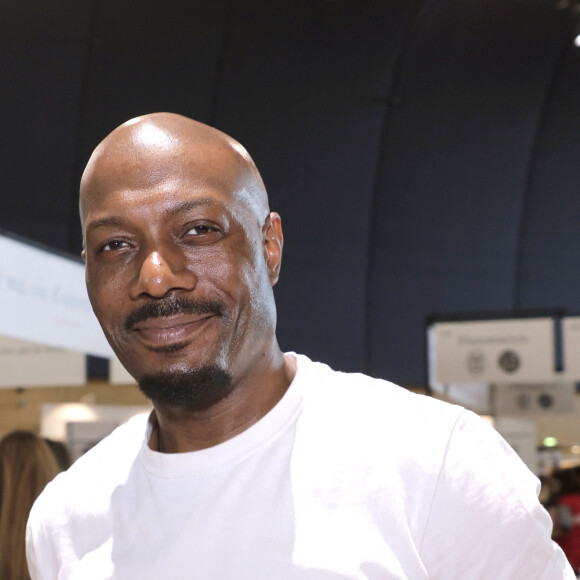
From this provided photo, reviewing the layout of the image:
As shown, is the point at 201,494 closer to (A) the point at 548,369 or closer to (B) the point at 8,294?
(B) the point at 8,294

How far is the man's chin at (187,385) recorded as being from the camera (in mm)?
1294

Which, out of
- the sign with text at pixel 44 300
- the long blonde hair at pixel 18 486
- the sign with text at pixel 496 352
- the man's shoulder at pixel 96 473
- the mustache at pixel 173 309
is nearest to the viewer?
the mustache at pixel 173 309

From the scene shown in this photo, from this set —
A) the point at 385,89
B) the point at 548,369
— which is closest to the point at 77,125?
the point at 385,89

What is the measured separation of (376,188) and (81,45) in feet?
16.0

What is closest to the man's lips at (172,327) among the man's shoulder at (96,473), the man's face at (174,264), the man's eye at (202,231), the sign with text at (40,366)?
the man's face at (174,264)

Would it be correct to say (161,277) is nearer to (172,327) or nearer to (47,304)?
(172,327)

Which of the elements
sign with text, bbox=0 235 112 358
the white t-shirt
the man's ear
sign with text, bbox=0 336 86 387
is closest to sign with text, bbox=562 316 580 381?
sign with text, bbox=0 336 86 387

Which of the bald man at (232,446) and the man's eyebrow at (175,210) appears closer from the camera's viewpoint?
the bald man at (232,446)

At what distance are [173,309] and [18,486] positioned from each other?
349 cm

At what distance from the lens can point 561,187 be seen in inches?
654

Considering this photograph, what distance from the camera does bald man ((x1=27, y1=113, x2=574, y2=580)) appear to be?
1174 millimetres

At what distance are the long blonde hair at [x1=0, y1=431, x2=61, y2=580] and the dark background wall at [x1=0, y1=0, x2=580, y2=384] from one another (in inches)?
314

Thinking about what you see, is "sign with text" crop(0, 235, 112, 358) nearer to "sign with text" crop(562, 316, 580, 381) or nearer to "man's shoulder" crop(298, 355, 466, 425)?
"man's shoulder" crop(298, 355, 466, 425)

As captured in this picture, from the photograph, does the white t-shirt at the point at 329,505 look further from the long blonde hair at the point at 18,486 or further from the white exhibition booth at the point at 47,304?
the white exhibition booth at the point at 47,304
